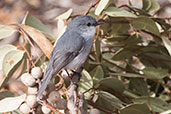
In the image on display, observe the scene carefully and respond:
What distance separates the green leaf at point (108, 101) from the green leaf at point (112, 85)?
61 mm

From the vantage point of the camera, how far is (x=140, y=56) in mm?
2010

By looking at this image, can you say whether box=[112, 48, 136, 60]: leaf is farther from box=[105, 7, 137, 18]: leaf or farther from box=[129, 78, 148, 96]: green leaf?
box=[105, 7, 137, 18]: leaf

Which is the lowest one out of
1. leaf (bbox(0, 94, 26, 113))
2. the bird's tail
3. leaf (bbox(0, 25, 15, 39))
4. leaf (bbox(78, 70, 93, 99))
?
leaf (bbox(78, 70, 93, 99))

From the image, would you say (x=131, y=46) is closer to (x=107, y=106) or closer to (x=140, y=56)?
(x=140, y=56)

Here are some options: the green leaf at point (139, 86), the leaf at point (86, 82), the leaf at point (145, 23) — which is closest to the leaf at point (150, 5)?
the leaf at point (145, 23)

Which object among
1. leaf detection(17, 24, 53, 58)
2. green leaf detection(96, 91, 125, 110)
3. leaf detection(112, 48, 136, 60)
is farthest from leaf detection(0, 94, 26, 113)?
leaf detection(112, 48, 136, 60)

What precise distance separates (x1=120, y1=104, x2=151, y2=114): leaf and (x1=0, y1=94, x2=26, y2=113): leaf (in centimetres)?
49

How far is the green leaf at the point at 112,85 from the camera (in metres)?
1.63

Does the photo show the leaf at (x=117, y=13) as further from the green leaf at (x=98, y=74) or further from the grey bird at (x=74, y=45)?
the green leaf at (x=98, y=74)

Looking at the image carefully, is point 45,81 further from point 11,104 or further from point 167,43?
point 167,43

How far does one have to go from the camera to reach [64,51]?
166 centimetres

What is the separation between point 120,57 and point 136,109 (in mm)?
446

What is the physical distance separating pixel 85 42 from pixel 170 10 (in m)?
2.12

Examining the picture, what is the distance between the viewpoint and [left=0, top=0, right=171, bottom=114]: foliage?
1588mm
